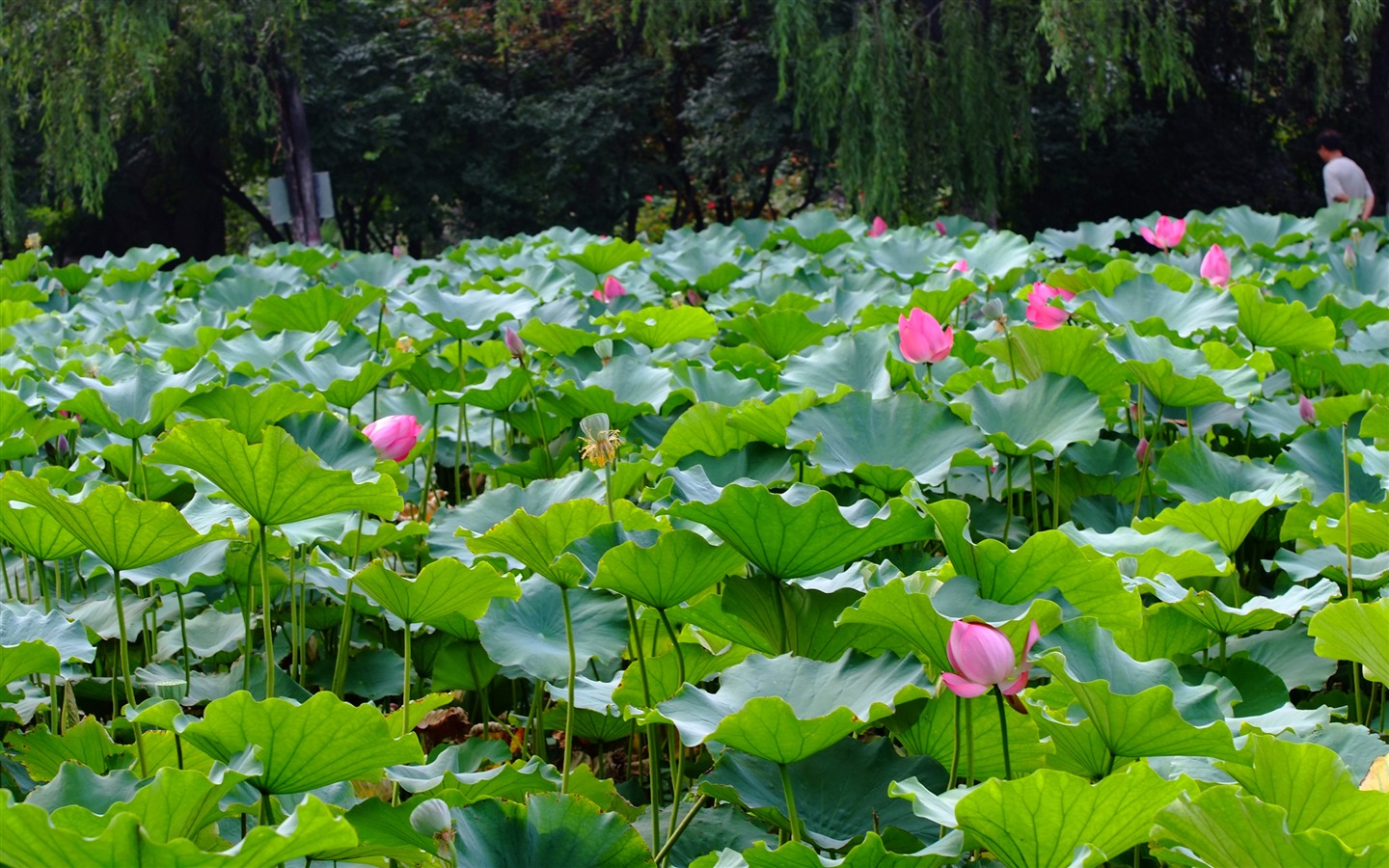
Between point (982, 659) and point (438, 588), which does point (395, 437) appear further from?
point (982, 659)

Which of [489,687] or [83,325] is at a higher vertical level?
[83,325]

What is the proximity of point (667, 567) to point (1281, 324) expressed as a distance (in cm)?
120

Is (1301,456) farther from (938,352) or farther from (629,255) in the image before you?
(629,255)

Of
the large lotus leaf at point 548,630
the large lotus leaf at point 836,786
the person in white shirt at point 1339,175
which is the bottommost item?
the large lotus leaf at point 836,786

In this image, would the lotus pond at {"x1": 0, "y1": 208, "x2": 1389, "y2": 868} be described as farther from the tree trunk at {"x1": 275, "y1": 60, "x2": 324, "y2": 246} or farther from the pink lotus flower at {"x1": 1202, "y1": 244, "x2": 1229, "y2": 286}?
the tree trunk at {"x1": 275, "y1": 60, "x2": 324, "y2": 246}

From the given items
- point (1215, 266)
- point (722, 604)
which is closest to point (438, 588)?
point (722, 604)

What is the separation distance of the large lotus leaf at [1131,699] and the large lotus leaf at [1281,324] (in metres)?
1.02

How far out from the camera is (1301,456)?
4.80 feet

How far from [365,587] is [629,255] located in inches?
92.4

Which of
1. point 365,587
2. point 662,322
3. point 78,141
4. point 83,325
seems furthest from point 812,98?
point 365,587

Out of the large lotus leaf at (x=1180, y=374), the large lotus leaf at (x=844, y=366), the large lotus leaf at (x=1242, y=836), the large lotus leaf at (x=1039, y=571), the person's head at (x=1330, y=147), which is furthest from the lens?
the person's head at (x=1330, y=147)

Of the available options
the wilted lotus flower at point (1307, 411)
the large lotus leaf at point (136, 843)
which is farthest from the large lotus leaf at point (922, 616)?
the wilted lotus flower at point (1307, 411)

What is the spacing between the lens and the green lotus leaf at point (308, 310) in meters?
2.29

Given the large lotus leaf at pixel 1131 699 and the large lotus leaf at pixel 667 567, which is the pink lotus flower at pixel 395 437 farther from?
the large lotus leaf at pixel 1131 699
